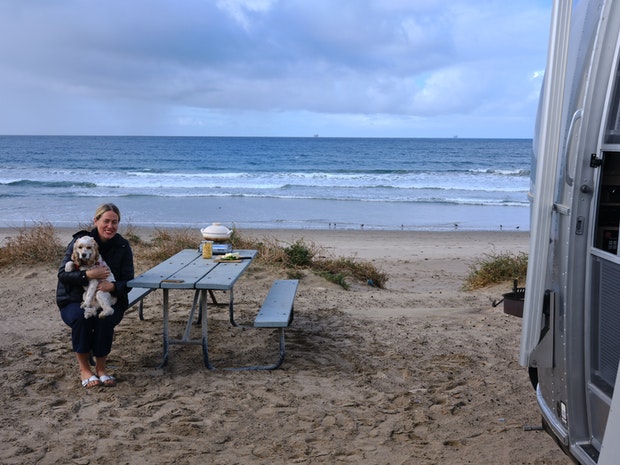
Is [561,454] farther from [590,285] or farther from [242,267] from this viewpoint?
[242,267]

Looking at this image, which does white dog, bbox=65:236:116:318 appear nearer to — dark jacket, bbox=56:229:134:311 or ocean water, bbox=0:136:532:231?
dark jacket, bbox=56:229:134:311

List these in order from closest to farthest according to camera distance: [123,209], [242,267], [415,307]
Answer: [242,267] < [415,307] < [123,209]

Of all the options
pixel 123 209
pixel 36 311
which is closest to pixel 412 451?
pixel 36 311

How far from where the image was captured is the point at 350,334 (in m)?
6.32

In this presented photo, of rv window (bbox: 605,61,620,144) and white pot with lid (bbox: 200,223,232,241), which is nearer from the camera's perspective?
rv window (bbox: 605,61,620,144)

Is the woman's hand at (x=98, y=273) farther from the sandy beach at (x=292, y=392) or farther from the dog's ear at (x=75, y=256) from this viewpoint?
the sandy beach at (x=292, y=392)

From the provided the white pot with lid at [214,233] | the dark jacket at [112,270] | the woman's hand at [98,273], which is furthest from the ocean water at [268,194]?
the woman's hand at [98,273]

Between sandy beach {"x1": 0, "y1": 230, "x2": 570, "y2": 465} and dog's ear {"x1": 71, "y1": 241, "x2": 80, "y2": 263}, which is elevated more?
dog's ear {"x1": 71, "y1": 241, "x2": 80, "y2": 263}

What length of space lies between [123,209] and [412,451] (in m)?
18.9

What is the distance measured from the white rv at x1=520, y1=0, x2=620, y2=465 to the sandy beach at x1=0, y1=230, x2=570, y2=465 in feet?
3.30

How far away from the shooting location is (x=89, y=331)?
4.82m

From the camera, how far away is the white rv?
2543 millimetres

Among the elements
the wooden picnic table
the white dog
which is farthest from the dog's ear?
the wooden picnic table

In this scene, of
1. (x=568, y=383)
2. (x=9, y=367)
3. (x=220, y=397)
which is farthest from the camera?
(x=9, y=367)
